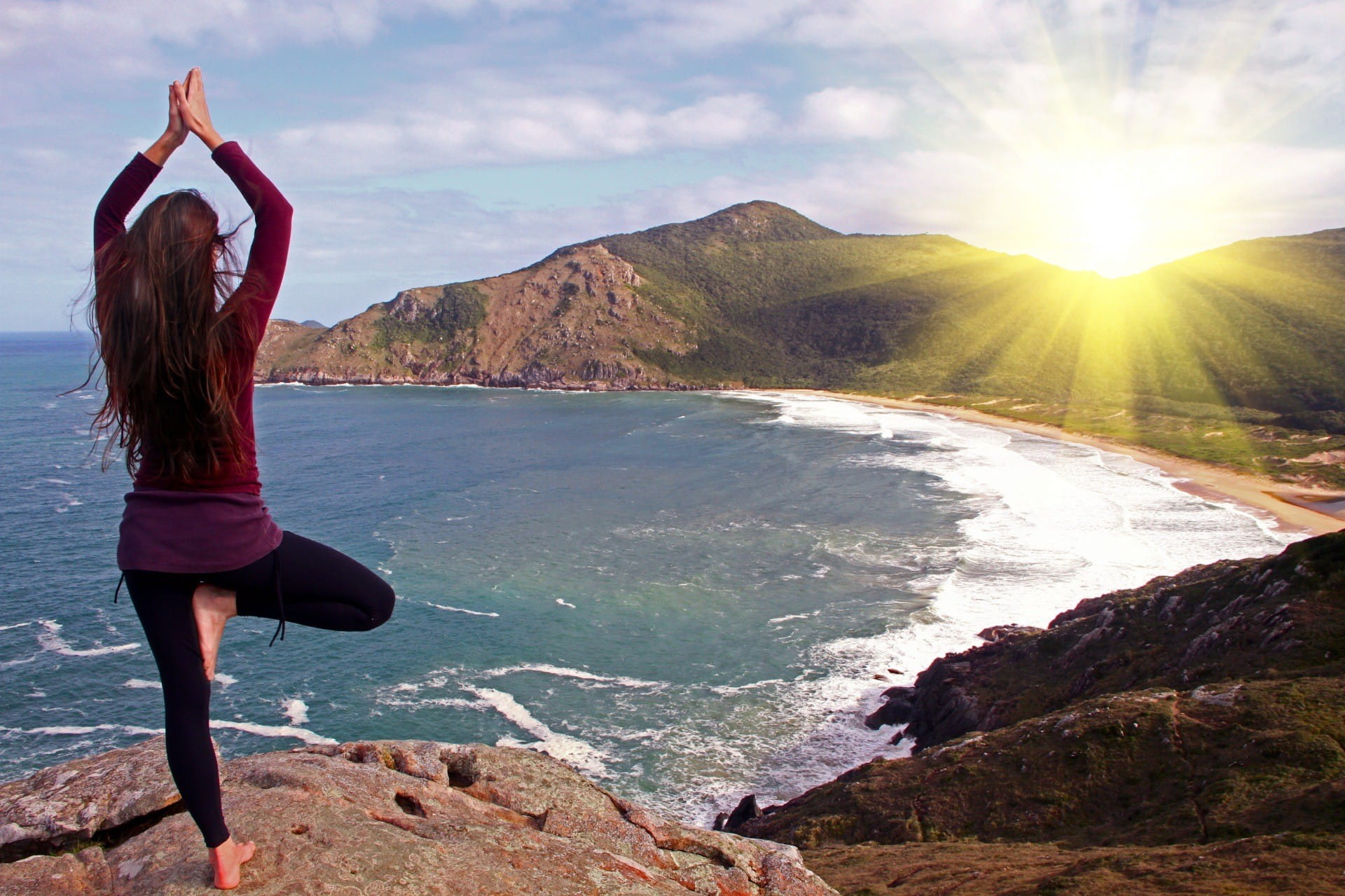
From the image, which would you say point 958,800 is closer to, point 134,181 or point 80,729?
point 134,181

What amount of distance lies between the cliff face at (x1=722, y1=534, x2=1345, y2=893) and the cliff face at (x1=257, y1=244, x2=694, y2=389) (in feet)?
379

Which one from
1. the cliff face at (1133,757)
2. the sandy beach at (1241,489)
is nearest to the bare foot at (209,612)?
the cliff face at (1133,757)

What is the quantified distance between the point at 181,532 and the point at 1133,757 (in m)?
17.7

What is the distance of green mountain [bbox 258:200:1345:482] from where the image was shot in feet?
337

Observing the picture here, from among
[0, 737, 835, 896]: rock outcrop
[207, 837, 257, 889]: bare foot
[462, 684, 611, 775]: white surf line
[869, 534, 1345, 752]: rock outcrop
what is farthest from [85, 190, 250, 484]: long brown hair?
[869, 534, 1345, 752]: rock outcrop

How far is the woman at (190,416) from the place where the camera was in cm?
342

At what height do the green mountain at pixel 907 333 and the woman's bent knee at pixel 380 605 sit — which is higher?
the green mountain at pixel 907 333

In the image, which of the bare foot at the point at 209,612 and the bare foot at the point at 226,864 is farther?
the bare foot at the point at 226,864

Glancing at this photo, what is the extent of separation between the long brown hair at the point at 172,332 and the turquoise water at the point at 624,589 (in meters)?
18.0

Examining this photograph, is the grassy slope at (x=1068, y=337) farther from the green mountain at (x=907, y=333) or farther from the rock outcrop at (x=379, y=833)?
the rock outcrop at (x=379, y=833)

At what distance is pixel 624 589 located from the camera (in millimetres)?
34938

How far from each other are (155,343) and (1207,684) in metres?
21.2

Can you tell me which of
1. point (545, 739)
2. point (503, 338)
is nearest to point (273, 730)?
point (545, 739)

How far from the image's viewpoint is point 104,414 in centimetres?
371
